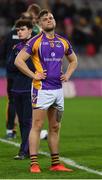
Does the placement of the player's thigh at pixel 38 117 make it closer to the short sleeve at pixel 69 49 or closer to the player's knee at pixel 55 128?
the player's knee at pixel 55 128

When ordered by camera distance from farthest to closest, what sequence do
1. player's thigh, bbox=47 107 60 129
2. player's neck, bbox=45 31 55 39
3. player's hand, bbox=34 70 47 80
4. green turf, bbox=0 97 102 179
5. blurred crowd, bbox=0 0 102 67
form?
1. blurred crowd, bbox=0 0 102 67
2. player's thigh, bbox=47 107 60 129
3. player's neck, bbox=45 31 55 39
4. player's hand, bbox=34 70 47 80
5. green turf, bbox=0 97 102 179

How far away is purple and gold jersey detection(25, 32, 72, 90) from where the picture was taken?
1059 centimetres

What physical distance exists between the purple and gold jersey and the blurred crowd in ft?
60.5

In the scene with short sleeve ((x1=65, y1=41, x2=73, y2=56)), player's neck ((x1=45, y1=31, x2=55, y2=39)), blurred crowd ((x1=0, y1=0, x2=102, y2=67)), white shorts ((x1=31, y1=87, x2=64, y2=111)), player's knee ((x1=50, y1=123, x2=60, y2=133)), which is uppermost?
blurred crowd ((x1=0, y1=0, x2=102, y2=67))

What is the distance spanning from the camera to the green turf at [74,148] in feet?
33.9

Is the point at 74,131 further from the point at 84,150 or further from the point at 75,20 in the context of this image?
the point at 75,20

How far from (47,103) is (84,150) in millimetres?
2781

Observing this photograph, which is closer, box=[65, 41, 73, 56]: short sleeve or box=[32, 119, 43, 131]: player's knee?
box=[32, 119, 43, 131]: player's knee

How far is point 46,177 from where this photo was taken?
10055mm

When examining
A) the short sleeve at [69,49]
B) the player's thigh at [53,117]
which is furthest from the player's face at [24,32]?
the player's thigh at [53,117]

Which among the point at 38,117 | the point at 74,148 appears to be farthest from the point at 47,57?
the point at 74,148

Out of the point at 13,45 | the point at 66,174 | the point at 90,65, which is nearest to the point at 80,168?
the point at 66,174

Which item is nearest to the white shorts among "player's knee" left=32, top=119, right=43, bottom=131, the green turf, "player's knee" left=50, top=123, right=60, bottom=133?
"player's knee" left=32, top=119, right=43, bottom=131

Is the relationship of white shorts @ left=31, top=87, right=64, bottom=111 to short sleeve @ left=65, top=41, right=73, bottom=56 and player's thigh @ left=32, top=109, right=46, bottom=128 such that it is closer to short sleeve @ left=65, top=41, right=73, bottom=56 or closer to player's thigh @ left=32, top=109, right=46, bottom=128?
player's thigh @ left=32, top=109, right=46, bottom=128
